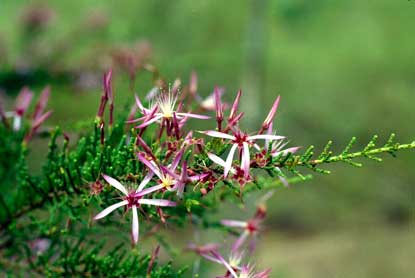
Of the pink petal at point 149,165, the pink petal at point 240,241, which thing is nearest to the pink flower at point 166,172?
the pink petal at point 149,165

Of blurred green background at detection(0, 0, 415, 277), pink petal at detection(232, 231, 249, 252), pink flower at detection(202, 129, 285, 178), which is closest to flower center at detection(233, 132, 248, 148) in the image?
pink flower at detection(202, 129, 285, 178)

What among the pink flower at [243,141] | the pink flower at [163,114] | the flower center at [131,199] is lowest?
the flower center at [131,199]

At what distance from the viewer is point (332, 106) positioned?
3.50 metres

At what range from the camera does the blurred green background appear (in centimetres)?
297

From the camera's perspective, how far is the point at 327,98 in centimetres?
352

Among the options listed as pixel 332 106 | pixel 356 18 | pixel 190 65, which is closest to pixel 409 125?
pixel 332 106

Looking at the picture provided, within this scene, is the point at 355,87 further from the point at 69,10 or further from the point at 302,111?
the point at 69,10

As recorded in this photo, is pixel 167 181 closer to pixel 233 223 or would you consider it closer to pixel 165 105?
pixel 165 105

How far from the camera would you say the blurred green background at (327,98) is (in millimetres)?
2967

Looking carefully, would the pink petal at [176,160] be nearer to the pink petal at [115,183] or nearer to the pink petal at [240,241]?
the pink petal at [115,183]

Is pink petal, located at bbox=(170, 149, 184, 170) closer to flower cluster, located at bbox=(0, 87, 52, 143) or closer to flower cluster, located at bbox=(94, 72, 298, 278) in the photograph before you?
flower cluster, located at bbox=(94, 72, 298, 278)

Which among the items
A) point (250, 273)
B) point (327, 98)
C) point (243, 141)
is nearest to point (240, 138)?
point (243, 141)

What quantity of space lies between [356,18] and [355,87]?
A: 0.39 metres

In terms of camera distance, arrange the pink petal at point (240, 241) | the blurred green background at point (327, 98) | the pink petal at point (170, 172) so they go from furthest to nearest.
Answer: the blurred green background at point (327, 98)
the pink petal at point (240, 241)
the pink petal at point (170, 172)
